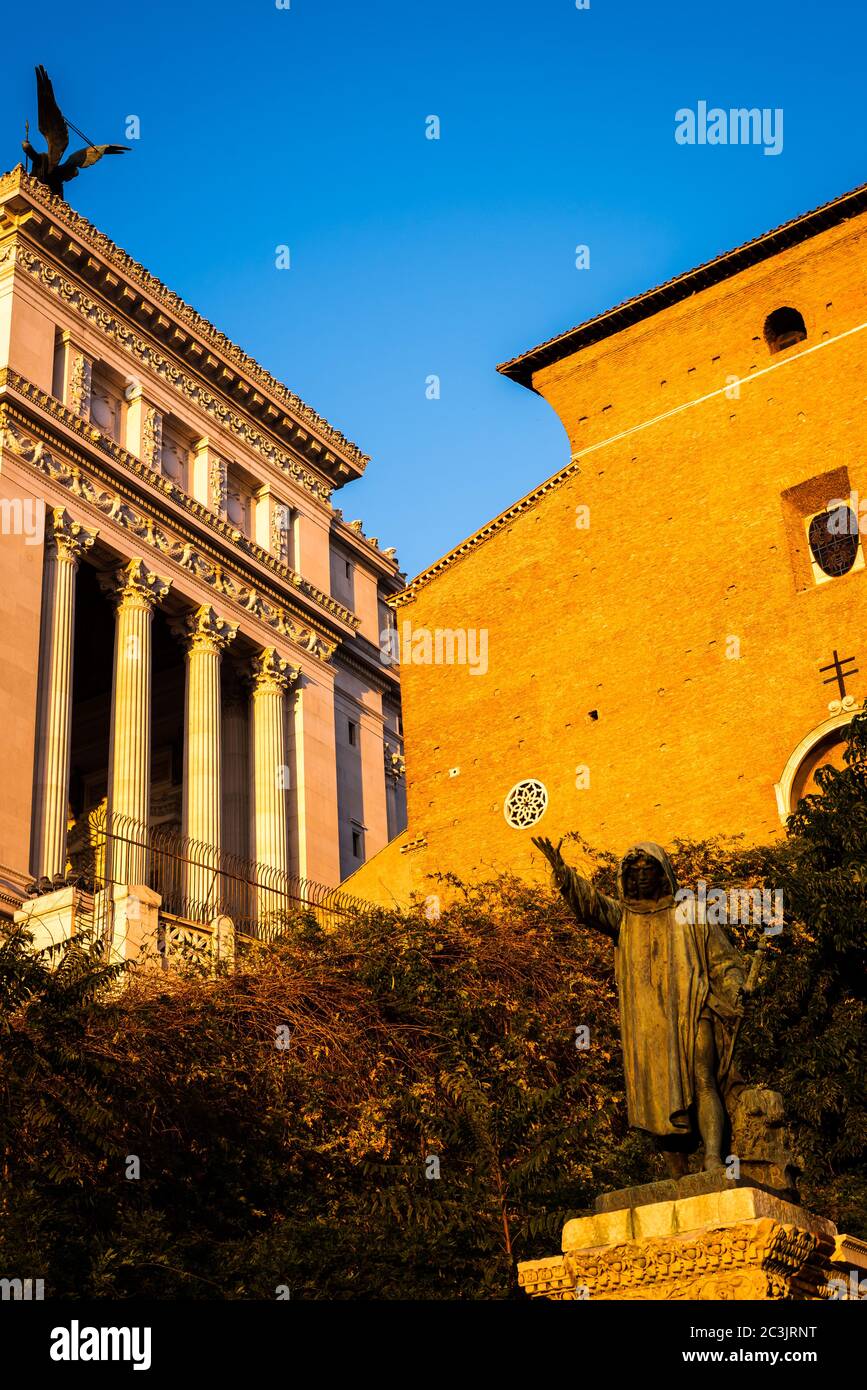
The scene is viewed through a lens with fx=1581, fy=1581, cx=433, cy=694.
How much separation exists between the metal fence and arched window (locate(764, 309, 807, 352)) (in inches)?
538

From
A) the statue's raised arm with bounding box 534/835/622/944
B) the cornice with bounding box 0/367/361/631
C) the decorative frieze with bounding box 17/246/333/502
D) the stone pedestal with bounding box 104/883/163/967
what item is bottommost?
the statue's raised arm with bounding box 534/835/622/944

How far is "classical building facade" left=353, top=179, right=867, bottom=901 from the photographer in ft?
93.1

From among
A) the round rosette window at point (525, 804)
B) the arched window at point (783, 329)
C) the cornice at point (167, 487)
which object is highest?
the arched window at point (783, 329)

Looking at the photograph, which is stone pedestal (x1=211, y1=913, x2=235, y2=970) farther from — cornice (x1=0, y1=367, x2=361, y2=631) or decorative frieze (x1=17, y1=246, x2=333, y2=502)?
decorative frieze (x1=17, y1=246, x2=333, y2=502)

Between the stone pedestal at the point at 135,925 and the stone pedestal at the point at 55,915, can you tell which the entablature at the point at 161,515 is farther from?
the stone pedestal at the point at 135,925

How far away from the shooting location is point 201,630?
3472 centimetres

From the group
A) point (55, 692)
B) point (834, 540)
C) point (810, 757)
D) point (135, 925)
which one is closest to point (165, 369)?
point (55, 692)

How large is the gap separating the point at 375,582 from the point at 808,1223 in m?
37.6

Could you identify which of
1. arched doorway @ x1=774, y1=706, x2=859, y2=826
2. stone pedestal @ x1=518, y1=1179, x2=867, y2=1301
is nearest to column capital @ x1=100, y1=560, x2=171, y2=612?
arched doorway @ x1=774, y1=706, x2=859, y2=826

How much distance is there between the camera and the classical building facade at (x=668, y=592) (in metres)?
28.4

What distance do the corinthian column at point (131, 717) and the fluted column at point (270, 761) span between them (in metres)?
3.62

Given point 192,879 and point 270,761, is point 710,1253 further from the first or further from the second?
point 270,761

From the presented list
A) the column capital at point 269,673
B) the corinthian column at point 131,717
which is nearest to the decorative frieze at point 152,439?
the corinthian column at point 131,717

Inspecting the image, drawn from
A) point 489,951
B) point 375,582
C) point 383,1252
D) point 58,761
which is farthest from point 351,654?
point 383,1252
